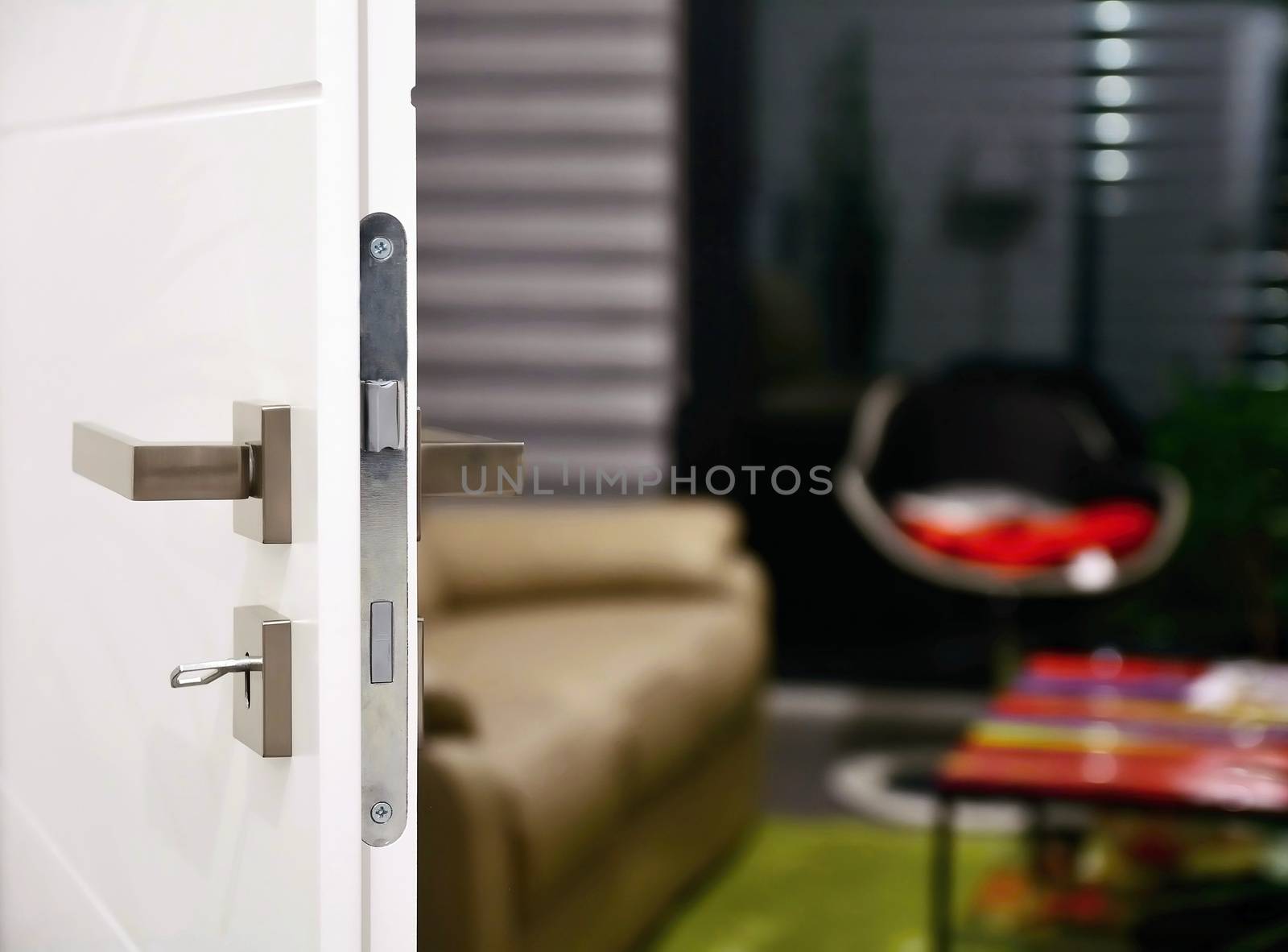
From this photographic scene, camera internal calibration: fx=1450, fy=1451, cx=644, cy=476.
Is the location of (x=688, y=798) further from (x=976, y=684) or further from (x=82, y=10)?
(x=82, y=10)

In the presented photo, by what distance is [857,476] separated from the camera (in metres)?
1.87

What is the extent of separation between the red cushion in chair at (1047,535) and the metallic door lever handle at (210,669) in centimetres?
150

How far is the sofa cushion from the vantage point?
1.10m

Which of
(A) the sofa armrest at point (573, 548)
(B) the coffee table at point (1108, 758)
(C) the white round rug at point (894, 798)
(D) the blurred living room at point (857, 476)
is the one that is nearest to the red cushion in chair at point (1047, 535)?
(D) the blurred living room at point (857, 476)

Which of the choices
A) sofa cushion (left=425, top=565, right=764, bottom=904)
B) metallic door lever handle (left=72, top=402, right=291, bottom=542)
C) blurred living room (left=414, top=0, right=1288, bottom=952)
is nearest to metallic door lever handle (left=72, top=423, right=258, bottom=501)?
metallic door lever handle (left=72, top=402, right=291, bottom=542)

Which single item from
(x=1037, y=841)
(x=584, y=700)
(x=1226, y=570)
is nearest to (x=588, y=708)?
(x=584, y=700)

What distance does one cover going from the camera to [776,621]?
1539 millimetres

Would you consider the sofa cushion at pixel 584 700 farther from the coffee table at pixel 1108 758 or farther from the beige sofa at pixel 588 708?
the coffee table at pixel 1108 758

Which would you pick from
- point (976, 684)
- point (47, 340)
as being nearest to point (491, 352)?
point (47, 340)

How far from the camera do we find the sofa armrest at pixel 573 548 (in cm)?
105

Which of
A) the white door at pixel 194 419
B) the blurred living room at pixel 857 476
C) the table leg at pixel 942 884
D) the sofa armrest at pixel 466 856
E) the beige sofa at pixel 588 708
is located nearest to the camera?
the white door at pixel 194 419

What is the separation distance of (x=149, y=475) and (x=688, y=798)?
3.04 feet

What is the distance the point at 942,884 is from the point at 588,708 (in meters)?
0.45

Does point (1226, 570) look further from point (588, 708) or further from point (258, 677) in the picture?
point (258, 677)
